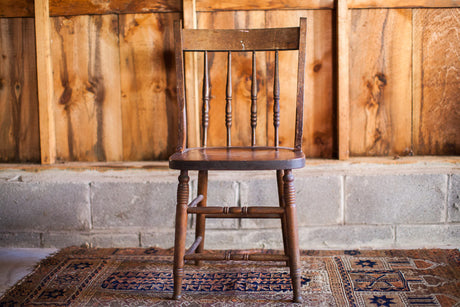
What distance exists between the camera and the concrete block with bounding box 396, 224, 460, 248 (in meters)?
2.05

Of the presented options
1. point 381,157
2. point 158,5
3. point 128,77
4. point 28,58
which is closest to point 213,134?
point 128,77

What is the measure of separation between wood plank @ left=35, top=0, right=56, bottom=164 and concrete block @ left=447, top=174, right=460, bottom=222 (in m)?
1.95

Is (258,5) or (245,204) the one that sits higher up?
(258,5)

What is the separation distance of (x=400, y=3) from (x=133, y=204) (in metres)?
1.61

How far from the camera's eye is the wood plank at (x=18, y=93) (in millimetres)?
2164

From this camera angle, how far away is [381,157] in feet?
7.04

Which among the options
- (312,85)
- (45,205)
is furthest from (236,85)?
(45,205)

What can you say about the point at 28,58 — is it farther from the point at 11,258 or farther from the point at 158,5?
the point at 11,258

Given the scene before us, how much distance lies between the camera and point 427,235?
80.7 inches

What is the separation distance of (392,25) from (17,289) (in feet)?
6.62

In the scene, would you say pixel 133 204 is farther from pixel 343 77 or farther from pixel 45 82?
pixel 343 77

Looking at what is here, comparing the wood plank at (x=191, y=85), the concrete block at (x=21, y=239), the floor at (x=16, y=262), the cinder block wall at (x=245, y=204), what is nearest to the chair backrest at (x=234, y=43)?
the wood plank at (x=191, y=85)

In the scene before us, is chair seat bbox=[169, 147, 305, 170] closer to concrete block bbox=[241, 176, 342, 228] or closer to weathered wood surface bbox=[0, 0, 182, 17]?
concrete block bbox=[241, 176, 342, 228]

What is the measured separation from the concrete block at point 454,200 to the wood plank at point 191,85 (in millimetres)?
1231
